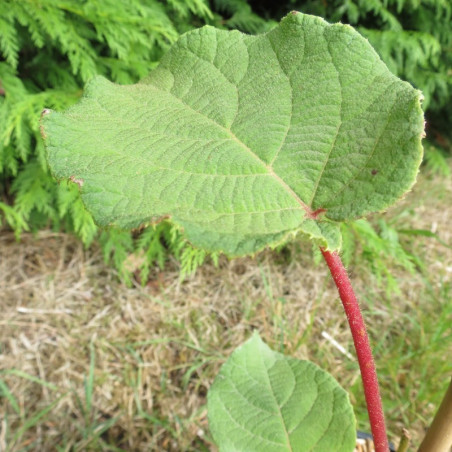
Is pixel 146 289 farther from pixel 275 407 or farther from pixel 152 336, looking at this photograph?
pixel 275 407

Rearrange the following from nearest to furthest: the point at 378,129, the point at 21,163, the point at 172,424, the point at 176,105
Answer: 1. the point at 378,129
2. the point at 176,105
3. the point at 172,424
4. the point at 21,163

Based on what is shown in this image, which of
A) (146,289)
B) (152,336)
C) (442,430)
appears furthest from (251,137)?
(146,289)

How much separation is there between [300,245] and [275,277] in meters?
0.19

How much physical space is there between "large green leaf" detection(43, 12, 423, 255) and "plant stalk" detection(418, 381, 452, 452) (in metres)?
0.24

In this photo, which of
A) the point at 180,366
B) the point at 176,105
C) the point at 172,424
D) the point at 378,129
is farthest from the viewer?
the point at 180,366

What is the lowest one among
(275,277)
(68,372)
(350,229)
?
(68,372)

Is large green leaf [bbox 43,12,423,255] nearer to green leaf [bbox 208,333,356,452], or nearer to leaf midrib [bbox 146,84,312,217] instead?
leaf midrib [bbox 146,84,312,217]

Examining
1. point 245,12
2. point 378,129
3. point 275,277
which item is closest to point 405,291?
point 275,277

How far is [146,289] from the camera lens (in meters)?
A: 1.85

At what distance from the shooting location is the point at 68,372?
161 cm

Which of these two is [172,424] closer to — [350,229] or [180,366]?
[180,366]

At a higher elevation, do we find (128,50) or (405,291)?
(128,50)

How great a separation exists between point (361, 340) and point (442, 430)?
0.52 ft

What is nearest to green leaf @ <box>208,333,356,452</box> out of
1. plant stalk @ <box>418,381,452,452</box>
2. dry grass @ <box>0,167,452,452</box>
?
plant stalk @ <box>418,381,452,452</box>
